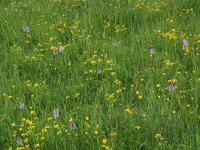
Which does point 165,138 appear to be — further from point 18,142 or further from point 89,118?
point 18,142

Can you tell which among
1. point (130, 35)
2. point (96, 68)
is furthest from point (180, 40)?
point (96, 68)

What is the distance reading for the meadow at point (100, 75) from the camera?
10.9ft

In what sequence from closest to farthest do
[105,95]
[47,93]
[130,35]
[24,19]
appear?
[105,95]
[47,93]
[130,35]
[24,19]

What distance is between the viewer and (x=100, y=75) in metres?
4.41

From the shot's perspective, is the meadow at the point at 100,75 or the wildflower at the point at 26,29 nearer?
the meadow at the point at 100,75

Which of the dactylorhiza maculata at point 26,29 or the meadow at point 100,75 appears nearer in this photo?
the meadow at point 100,75

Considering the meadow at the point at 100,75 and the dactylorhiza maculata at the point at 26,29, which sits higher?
the dactylorhiza maculata at the point at 26,29

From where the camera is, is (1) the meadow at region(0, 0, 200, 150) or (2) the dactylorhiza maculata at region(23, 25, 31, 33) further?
(2) the dactylorhiza maculata at region(23, 25, 31, 33)

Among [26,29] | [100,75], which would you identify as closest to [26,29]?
A: [26,29]

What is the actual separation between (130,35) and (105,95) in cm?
172

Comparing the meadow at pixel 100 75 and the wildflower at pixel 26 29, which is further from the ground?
the wildflower at pixel 26 29

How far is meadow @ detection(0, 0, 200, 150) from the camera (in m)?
3.31

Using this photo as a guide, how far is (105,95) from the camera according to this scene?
12.4 ft

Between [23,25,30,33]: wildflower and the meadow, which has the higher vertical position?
[23,25,30,33]: wildflower
